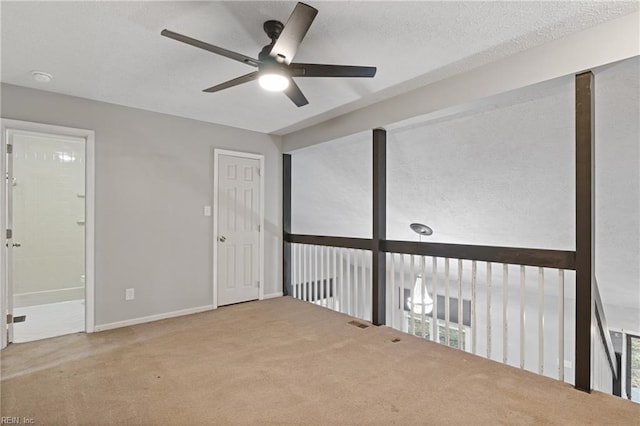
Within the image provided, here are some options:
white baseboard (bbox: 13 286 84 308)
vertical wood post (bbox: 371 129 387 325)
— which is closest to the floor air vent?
vertical wood post (bbox: 371 129 387 325)

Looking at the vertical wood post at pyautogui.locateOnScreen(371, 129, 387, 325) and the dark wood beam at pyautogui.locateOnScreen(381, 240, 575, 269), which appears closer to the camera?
the dark wood beam at pyautogui.locateOnScreen(381, 240, 575, 269)

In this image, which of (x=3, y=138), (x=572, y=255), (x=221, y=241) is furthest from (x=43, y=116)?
(x=572, y=255)

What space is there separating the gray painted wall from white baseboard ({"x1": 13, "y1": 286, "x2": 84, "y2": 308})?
7.11ft

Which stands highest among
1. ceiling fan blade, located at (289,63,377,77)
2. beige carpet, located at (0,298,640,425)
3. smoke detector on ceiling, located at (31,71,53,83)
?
smoke detector on ceiling, located at (31,71,53,83)

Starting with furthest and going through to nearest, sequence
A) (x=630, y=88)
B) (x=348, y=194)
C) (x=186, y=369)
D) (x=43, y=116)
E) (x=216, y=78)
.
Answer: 1. (x=348, y=194)
2. (x=43, y=116)
3. (x=216, y=78)
4. (x=186, y=369)
5. (x=630, y=88)

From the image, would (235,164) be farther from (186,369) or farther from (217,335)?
(186,369)

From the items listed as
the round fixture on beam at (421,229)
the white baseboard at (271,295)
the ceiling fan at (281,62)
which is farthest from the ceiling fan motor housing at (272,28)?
the white baseboard at (271,295)

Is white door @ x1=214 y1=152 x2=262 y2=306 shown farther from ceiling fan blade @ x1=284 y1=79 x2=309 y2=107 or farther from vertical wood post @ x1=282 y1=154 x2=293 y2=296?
ceiling fan blade @ x1=284 y1=79 x2=309 y2=107

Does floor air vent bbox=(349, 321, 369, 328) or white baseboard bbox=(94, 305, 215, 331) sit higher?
white baseboard bbox=(94, 305, 215, 331)

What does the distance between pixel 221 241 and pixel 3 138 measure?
2.35 metres

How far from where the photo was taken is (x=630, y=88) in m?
2.44

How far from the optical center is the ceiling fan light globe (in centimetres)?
202

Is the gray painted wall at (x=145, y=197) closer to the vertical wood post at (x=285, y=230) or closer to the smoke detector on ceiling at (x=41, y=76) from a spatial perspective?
the smoke detector on ceiling at (x=41, y=76)

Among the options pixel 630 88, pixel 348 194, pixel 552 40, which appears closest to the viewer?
pixel 552 40
